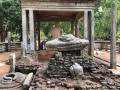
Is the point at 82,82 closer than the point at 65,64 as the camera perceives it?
Yes

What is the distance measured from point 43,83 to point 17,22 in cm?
1504

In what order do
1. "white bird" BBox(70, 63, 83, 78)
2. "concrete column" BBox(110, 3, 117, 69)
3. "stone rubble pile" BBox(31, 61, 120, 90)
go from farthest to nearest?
1. "concrete column" BBox(110, 3, 117, 69)
2. "white bird" BBox(70, 63, 83, 78)
3. "stone rubble pile" BBox(31, 61, 120, 90)

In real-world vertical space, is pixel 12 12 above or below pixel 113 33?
above

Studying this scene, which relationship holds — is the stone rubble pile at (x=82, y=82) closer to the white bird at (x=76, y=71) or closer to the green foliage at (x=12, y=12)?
the white bird at (x=76, y=71)

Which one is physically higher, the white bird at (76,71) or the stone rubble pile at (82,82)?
the white bird at (76,71)

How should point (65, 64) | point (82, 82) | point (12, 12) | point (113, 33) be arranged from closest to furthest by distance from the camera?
point (82, 82), point (65, 64), point (113, 33), point (12, 12)

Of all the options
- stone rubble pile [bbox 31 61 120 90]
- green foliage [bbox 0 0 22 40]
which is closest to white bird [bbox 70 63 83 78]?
stone rubble pile [bbox 31 61 120 90]

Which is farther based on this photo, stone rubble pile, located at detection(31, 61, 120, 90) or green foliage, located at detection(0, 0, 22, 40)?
green foliage, located at detection(0, 0, 22, 40)

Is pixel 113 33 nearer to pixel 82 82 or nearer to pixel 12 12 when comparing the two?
pixel 82 82

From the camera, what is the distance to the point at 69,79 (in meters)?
4.78

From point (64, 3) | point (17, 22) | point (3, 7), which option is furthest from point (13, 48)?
point (64, 3)

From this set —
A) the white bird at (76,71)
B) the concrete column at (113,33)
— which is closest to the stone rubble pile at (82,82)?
the white bird at (76,71)

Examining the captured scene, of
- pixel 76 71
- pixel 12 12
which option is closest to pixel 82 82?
pixel 76 71

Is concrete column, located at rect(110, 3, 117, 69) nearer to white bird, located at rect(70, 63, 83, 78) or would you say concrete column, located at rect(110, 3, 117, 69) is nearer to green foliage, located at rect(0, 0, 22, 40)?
white bird, located at rect(70, 63, 83, 78)
